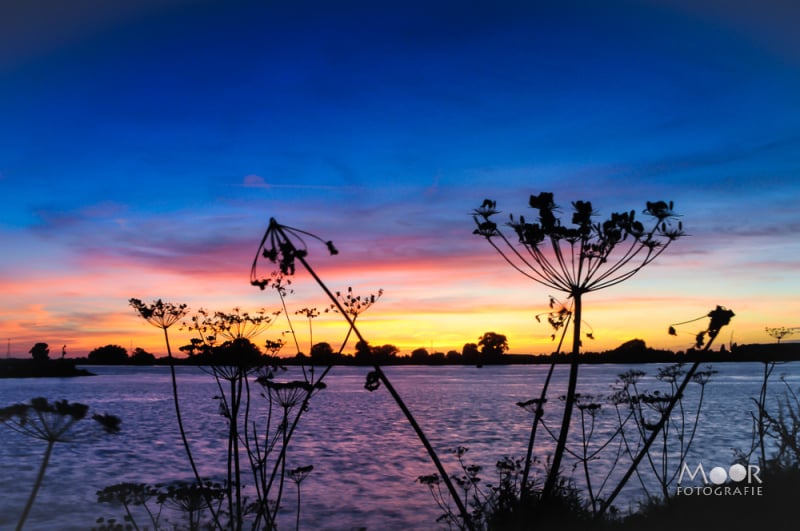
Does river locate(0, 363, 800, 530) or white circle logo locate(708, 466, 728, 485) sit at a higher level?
white circle logo locate(708, 466, 728, 485)

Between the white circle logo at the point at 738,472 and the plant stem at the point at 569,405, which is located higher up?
the plant stem at the point at 569,405

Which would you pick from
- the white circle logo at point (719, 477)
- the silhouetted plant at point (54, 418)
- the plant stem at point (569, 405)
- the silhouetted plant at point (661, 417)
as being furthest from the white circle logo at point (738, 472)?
the silhouetted plant at point (54, 418)

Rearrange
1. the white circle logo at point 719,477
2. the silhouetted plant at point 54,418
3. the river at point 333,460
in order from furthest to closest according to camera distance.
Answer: the river at point 333,460 → the white circle logo at point 719,477 → the silhouetted plant at point 54,418

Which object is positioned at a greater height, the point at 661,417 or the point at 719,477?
the point at 661,417

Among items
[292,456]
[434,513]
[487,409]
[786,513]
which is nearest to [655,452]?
[434,513]

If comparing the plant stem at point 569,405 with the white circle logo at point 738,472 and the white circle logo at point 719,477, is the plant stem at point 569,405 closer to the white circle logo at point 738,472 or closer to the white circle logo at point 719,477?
the white circle logo at point 738,472

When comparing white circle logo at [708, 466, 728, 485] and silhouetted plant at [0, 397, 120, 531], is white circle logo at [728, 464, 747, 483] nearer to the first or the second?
white circle logo at [708, 466, 728, 485]

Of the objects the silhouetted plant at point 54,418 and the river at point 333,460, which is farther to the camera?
the river at point 333,460

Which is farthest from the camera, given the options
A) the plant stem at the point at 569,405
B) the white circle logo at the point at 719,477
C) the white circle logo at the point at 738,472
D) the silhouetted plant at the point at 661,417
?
the white circle logo at the point at 719,477

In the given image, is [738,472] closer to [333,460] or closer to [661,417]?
[661,417]

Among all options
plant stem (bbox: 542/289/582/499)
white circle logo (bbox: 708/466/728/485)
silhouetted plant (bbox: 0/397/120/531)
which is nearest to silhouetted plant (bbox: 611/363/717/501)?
white circle logo (bbox: 708/466/728/485)

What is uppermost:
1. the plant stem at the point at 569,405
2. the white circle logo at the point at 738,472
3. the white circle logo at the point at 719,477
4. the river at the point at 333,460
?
the plant stem at the point at 569,405

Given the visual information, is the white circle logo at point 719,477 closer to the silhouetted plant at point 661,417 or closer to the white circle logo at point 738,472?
the white circle logo at point 738,472

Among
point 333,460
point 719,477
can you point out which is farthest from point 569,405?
point 333,460
